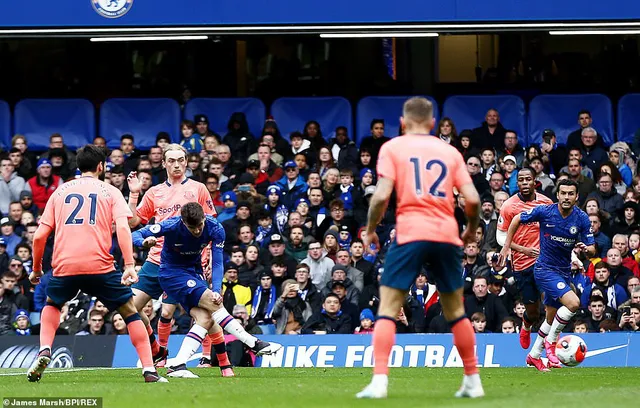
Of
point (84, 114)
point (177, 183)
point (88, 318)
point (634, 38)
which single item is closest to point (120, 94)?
point (84, 114)

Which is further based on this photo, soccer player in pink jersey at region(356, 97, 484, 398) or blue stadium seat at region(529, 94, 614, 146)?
blue stadium seat at region(529, 94, 614, 146)

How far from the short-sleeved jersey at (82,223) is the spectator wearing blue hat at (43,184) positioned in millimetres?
10567

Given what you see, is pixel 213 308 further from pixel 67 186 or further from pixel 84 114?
pixel 84 114

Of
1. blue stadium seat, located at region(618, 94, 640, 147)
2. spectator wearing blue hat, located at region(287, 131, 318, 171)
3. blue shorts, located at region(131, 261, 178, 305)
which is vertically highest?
blue stadium seat, located at region(618, 94, 640, 147)

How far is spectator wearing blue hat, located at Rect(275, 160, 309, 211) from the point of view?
22.1 metres

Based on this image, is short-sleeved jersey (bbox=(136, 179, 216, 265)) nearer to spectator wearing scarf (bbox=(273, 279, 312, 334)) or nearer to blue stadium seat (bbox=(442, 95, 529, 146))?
spectator wearing scarf (bbox=(273, 279, 312, 334))

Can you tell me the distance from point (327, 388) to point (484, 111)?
1370 cm

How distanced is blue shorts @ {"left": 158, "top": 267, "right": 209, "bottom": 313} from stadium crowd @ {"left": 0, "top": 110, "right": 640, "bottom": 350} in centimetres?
534

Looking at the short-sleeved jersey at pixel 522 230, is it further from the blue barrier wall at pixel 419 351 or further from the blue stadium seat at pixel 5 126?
the blue stadium seat at pixel 5 126

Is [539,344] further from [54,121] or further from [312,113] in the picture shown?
[54,121]

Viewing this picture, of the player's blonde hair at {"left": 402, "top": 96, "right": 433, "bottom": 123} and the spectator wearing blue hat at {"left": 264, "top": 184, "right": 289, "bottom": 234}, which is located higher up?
the player's blonde hair at {"left": 402, "top": 96, "right": 433, "bottom": 123}

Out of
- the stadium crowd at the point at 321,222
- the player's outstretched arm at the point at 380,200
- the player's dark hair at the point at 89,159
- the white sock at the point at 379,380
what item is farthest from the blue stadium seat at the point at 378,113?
the white sock at the point at 379,380

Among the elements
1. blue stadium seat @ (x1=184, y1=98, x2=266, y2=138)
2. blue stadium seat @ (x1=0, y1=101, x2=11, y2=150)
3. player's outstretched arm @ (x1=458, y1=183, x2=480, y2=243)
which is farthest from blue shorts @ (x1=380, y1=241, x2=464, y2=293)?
blue stadium seat @ (x1=0, y1=101, x2=11, y2=150)

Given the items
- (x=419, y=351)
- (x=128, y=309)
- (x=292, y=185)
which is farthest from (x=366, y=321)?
(x=128, y=309)
